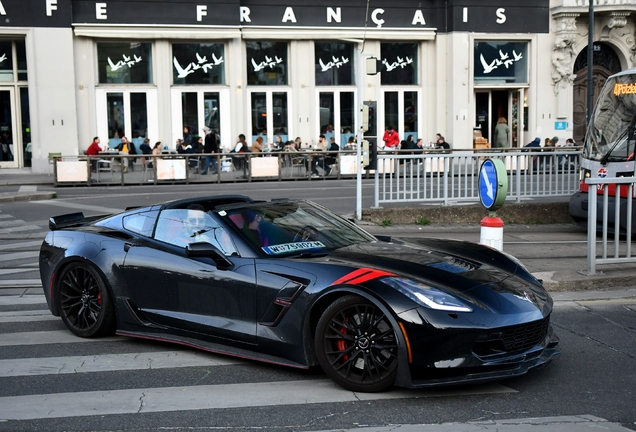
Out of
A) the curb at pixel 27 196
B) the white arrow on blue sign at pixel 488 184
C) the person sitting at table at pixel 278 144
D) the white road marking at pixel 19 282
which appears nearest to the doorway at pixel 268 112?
the person sitting at table at pixel 278 144

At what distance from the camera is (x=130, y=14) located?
30953 mm

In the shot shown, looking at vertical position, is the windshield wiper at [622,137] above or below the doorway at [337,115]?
below

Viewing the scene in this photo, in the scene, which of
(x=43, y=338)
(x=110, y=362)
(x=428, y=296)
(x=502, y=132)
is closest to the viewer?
(x=428, y=296)

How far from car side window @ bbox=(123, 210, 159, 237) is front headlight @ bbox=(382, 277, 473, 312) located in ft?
7.85

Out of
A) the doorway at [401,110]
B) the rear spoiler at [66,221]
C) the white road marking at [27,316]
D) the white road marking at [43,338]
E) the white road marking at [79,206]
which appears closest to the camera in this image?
the white road marking at [43,338]

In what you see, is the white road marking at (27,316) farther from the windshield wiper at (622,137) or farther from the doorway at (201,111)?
the doorway at (201,111)

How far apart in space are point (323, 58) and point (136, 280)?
27.7m

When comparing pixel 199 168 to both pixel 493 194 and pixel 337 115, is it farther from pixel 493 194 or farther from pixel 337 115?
pixel 493 194

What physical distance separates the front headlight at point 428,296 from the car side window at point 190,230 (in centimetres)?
143

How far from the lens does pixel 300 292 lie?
577cm

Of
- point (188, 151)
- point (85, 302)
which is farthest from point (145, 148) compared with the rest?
point (85, 302)

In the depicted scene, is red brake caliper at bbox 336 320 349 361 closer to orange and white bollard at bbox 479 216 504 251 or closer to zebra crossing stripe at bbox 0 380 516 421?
zebra crossing stripe at bbox 0 380 516 421

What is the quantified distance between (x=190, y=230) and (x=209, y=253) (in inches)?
21.7

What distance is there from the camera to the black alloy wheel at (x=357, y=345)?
5.38 m
